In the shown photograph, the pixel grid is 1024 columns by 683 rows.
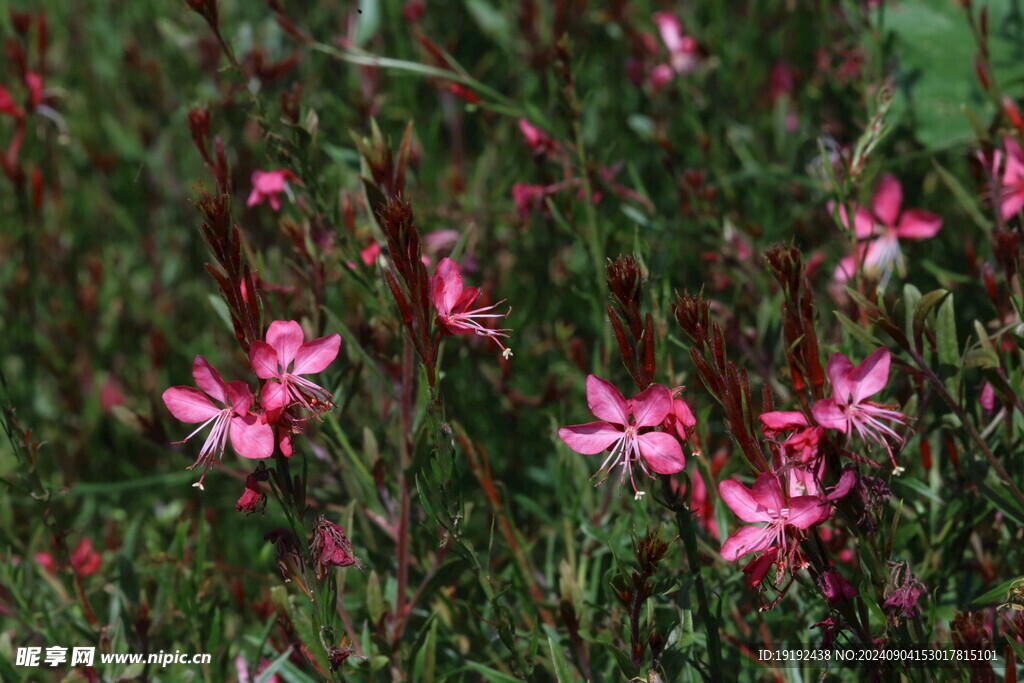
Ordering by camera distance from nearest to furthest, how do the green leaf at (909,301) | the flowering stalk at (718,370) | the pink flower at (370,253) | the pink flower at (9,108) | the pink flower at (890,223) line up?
the flowering stalk at (718,370), the green leaf at (909,301), the pink flower at (370,253), the pink flower at (890,223), the pink flower at (9,108)

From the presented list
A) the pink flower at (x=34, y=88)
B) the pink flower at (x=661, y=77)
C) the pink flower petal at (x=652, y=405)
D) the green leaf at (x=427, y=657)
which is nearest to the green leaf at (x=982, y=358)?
the pink flower petal at (x=652, y=405)

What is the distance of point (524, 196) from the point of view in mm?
→ 1852

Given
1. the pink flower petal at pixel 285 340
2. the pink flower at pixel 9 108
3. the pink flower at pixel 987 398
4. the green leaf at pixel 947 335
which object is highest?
the pink flower at pixel 9 108

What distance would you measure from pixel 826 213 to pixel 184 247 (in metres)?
1.80

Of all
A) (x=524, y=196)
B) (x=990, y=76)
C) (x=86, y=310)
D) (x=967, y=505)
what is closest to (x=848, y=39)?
(x=990, y=76)

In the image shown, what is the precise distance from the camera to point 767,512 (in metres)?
1.03

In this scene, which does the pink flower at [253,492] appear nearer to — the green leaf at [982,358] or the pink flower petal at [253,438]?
the pink flower petal at [253,438]

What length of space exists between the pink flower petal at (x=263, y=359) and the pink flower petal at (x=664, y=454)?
0.44 m

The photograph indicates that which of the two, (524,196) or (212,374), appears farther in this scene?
(524,196)

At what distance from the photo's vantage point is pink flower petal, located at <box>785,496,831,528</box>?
3.30 ft

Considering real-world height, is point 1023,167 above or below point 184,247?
above

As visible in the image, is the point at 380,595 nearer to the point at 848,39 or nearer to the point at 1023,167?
the point at 1023,167

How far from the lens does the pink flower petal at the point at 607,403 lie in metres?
1.07

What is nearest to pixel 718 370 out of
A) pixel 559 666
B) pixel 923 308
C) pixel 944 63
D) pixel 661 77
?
pixel 923 308
